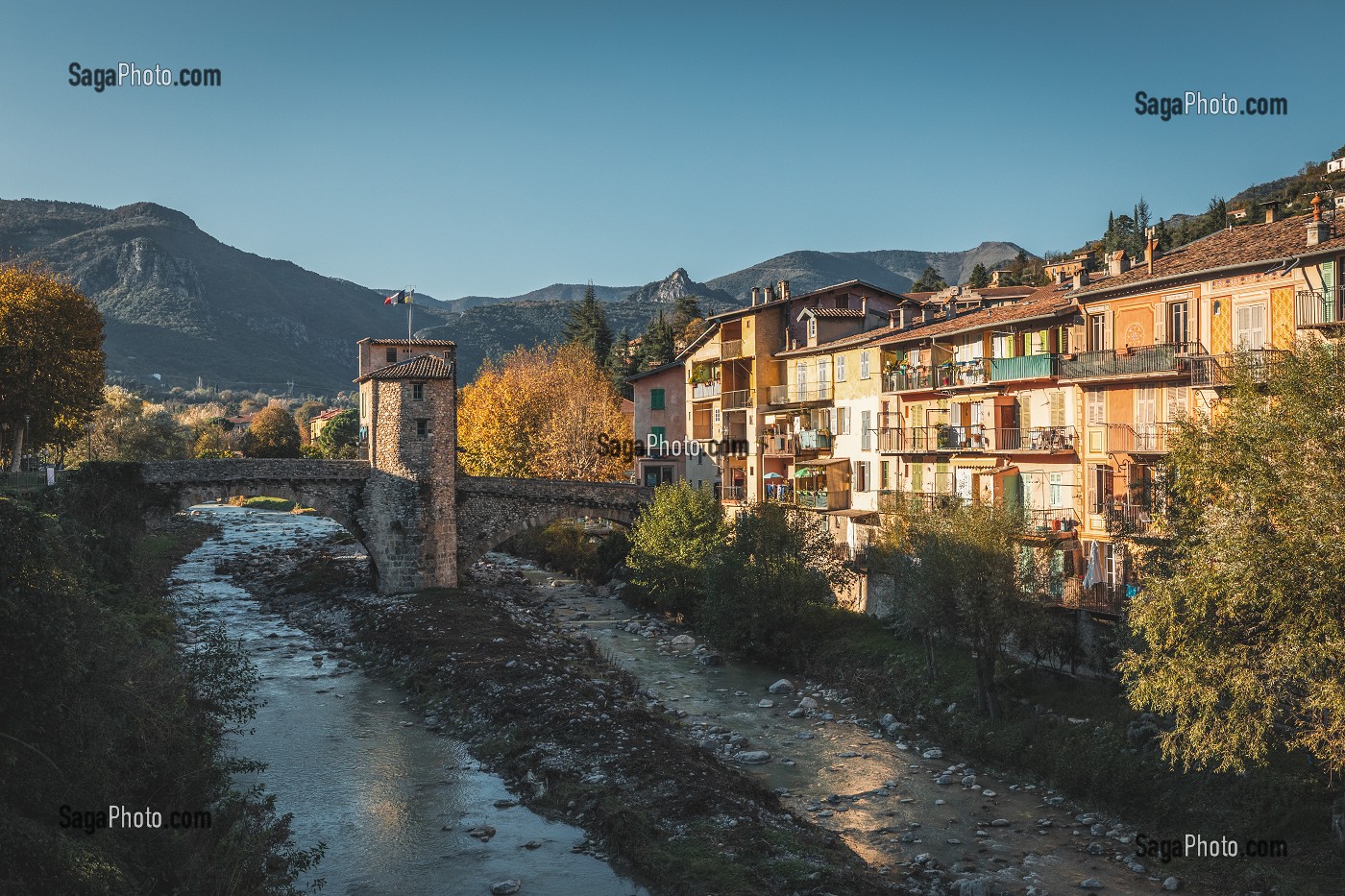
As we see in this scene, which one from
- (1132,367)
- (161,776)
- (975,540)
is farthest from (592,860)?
(1132,367)

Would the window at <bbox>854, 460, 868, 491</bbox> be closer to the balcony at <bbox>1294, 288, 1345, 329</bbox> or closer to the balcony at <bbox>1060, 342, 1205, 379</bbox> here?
the balcony at <bbox>1060, 342, 1205, 379</bbox>

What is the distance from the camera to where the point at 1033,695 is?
2916 cm

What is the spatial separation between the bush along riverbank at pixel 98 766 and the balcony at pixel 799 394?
3218 centimetres

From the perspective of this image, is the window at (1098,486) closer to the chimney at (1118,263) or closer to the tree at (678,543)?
the chimney at (1118,263)

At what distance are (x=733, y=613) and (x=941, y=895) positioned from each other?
19.4 meters

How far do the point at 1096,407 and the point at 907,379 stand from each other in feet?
34.8

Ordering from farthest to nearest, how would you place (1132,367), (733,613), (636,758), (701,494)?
(701,494) < (733,613) < (1132,367) < (636,758)

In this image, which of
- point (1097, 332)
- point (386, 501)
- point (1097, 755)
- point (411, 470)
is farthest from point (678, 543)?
point (1097, 755)

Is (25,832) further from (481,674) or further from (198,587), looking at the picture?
(198,587)

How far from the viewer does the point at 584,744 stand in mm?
28484

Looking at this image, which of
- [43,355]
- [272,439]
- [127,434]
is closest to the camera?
[43,355]

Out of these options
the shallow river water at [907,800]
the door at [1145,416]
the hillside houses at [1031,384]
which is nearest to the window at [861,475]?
the hillside houses at [1031,384]

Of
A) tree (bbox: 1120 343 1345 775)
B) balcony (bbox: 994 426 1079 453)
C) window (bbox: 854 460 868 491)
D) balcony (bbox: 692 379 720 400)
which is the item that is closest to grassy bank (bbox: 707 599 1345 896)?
tree (bbox: 1120 343 1345 775)

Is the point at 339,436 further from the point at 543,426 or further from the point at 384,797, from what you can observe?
the point at 384,797
